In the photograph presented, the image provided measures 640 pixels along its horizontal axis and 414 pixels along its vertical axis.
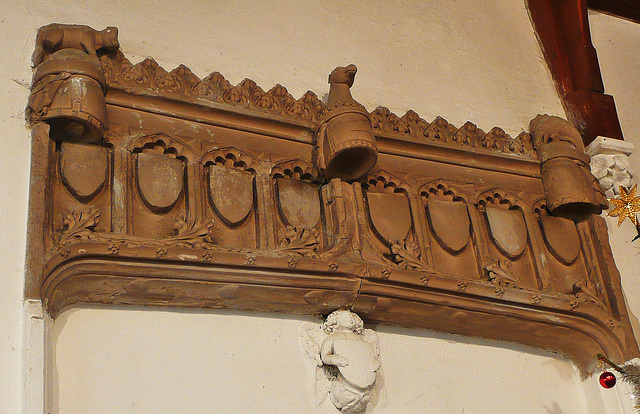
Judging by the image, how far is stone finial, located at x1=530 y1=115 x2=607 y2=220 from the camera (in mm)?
3334

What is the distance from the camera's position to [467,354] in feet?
10.1

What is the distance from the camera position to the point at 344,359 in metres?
2.76

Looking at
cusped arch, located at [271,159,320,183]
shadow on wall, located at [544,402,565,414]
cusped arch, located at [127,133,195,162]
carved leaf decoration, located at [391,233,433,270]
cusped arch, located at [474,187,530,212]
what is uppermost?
cusped arch, located at [127,133,195,162]

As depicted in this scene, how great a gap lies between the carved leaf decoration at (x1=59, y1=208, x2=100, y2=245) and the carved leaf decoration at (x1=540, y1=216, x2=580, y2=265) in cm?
160

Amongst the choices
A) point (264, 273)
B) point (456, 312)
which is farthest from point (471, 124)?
point (264, 273)

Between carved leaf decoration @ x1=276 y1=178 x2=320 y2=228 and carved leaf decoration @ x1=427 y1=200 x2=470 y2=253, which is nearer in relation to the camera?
carved leaf decoration @ x1=276 y1=178 x2=320 y2=228

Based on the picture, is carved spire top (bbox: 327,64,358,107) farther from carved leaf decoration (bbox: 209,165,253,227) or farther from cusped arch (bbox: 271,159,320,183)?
carved leaf decoration (bbox: 209,165,253,227)

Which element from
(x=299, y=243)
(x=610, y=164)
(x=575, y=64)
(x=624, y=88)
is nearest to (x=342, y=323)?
(x=299, y=243)

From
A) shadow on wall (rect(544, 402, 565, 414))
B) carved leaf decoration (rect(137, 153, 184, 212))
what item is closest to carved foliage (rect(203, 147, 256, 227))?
carved leaf decoration (rect(137, 153, 184, 212))

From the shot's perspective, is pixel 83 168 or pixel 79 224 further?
pixel 83 168

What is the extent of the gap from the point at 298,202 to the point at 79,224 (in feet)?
2.40

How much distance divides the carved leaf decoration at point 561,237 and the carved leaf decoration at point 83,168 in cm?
157

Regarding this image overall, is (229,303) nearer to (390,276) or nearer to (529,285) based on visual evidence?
(390,276)

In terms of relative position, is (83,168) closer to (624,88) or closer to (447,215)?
(447,215)
